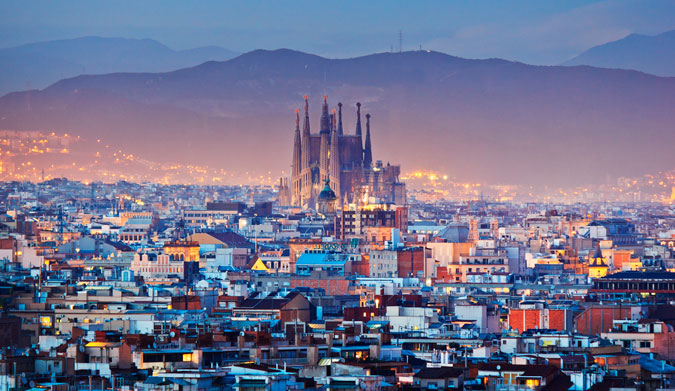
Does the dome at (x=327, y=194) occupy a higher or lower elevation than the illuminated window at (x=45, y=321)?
higher

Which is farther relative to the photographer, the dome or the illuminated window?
the dome

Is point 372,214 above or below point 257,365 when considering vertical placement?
above

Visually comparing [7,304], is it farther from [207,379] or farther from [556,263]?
[556,263]

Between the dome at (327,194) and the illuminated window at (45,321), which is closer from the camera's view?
the illuminated window at (45,321)

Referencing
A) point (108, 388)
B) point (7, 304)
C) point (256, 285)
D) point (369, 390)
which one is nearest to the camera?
point (369, 390)

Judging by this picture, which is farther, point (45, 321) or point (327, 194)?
→ point (327, 194)

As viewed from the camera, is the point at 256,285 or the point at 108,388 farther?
the point at 256,285

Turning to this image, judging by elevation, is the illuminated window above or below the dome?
below

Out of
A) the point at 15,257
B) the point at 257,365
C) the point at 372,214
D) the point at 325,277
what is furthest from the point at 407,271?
the point at 257,365

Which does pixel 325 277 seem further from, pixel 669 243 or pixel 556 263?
pixel 669 243

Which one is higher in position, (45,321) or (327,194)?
(327,194)

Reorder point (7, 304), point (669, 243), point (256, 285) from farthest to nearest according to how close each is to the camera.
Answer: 1. point (669, 243)
2. point (256, 285)
3. point (7, 304)
